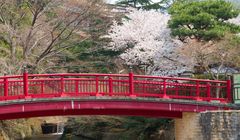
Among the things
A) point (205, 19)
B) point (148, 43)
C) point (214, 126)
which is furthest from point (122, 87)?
point (148, 43)

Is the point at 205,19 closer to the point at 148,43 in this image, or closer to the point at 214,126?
the point at 148,43

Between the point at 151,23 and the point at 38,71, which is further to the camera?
the point at 151,23

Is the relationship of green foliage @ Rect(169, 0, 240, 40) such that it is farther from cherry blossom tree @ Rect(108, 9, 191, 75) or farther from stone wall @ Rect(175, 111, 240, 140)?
stone wall @ Rect(175, 111, 240, 140)

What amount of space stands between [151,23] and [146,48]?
2597 mm

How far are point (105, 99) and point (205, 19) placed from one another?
11.0 meters

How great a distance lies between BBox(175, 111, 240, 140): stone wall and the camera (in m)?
18.4

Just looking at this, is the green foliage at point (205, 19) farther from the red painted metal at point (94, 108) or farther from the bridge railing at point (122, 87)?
the red painted metal at point (94, 108)

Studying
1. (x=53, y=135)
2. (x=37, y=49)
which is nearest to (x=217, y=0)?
(x=37, y=49)

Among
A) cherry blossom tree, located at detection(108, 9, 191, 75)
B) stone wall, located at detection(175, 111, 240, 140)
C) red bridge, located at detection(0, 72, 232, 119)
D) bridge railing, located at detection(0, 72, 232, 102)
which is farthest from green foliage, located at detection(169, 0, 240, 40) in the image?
stone wall, located at detection(175, 111, 240, 140)

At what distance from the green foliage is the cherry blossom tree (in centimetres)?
164

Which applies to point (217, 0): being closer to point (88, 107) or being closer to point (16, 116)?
point (88, 107)

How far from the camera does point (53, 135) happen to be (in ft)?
100.0

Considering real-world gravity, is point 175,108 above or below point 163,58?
below

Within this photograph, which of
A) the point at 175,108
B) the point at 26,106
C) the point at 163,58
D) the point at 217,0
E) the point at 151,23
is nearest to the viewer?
the point at 26,106
